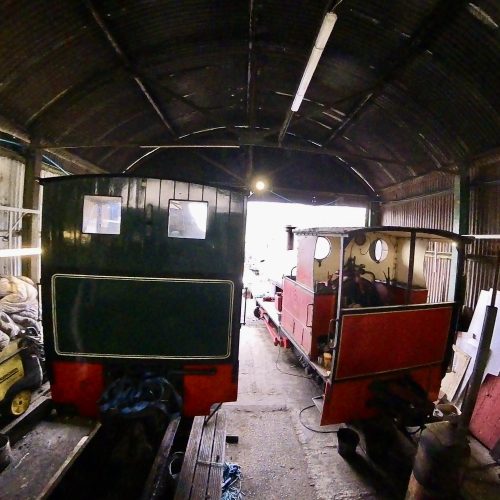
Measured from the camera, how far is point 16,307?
13.6 feet

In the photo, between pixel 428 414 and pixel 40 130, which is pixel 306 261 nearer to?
pixel 428 414

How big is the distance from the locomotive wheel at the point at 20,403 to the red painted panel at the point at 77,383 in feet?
1.57

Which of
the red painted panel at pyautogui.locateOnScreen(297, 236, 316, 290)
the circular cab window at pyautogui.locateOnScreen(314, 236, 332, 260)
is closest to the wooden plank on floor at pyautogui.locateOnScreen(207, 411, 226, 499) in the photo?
the red painted panel at pyautogui.locateOnScreen(297, 236, 316, 290)

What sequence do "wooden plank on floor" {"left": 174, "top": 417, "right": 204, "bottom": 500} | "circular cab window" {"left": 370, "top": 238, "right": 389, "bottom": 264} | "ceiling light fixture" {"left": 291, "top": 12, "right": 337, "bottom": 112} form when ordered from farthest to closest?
"circular cab window" {"left": 370, "top": 238, "right": 389, "bottom": 264} → "ceiling light fixture" {"left": 291, "top": 12, "right": 337, "bottom": 112} → "wooden plank on floor" {"left": 174, "top": 417, "right": 204, "bottom": 500}

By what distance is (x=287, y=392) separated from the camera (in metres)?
5.46

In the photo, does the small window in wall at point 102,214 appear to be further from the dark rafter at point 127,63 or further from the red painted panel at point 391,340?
the dark rafter at point 127,63

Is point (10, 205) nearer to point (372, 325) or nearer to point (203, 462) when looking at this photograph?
point (203, 462)

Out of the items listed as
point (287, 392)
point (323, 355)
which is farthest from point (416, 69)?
point (287, 392)

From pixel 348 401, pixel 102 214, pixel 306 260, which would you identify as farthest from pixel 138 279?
pixel 306 260

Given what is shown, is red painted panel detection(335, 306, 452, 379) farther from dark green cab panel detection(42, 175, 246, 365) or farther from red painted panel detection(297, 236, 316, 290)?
Result: dark green cab panel detection(42, 175, 246, 365)

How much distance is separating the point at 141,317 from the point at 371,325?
9.78 ft

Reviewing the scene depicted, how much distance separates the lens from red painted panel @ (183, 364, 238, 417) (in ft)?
10.9

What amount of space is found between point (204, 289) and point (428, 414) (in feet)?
11.0

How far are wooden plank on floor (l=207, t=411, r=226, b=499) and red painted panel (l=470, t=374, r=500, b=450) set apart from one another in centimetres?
376
